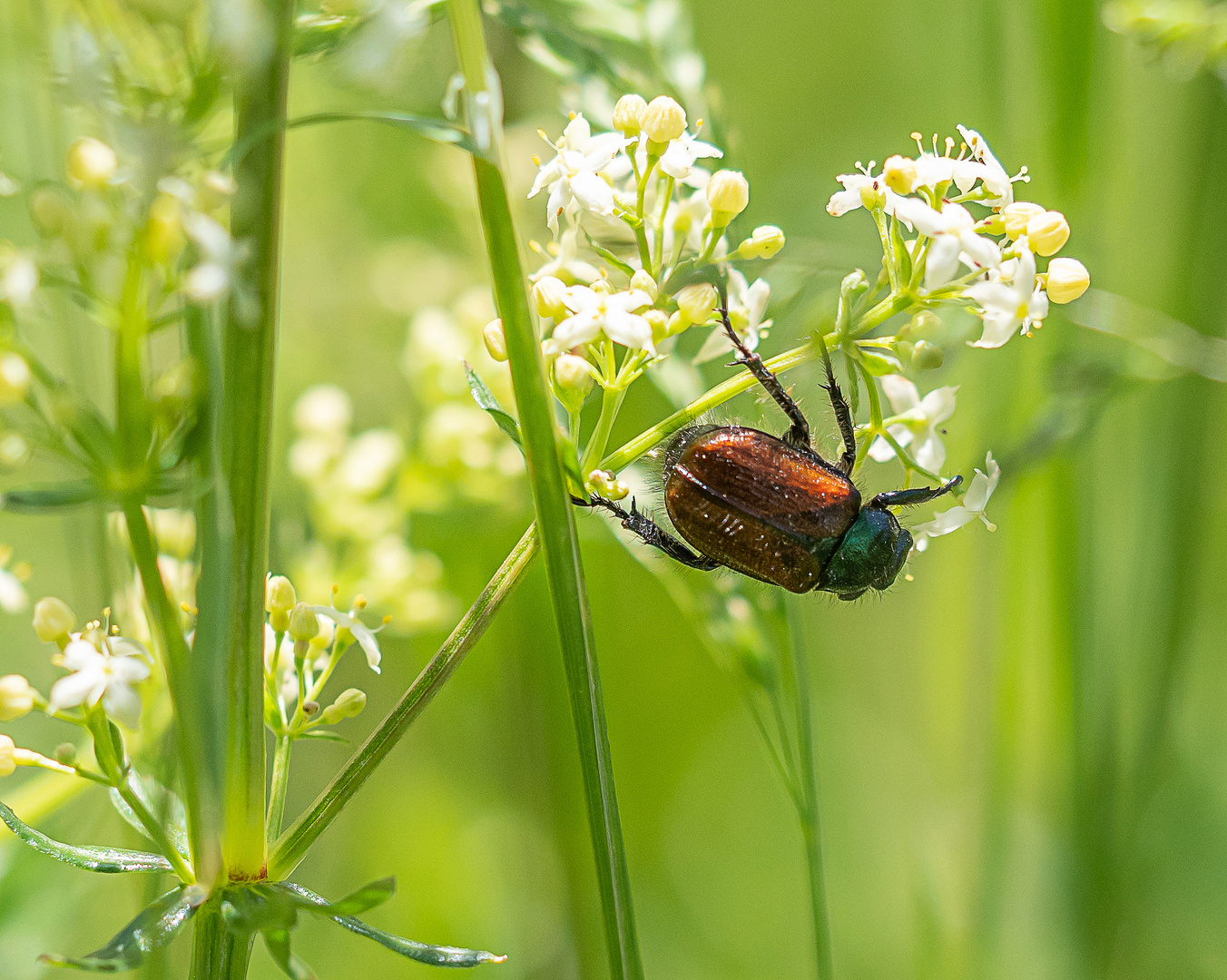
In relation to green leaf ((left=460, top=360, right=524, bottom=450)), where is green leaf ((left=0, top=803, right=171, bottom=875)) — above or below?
below

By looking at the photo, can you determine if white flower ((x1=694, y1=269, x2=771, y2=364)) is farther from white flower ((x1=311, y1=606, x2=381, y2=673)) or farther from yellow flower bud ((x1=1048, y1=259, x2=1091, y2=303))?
white flower ((x1=311, y1=606, x2=381, y2=673))

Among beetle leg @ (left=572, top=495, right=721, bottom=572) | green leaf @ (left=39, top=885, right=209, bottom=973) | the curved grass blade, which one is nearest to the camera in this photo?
green leaf @ (left=39, top=885, right=209, bottom=973)

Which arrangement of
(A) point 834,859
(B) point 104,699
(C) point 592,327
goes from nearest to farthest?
(B) point 104,699 → (C) point 592,327 → (A) point 834,859

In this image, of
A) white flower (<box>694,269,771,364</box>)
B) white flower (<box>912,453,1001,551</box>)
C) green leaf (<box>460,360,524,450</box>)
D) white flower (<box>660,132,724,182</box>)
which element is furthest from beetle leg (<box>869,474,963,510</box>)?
green leaf (<box>460,360,524,450</box>)

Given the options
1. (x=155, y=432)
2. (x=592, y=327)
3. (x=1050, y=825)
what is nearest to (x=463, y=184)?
(x=592, y=327)

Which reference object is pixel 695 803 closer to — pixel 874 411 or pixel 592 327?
pixel 874 411
